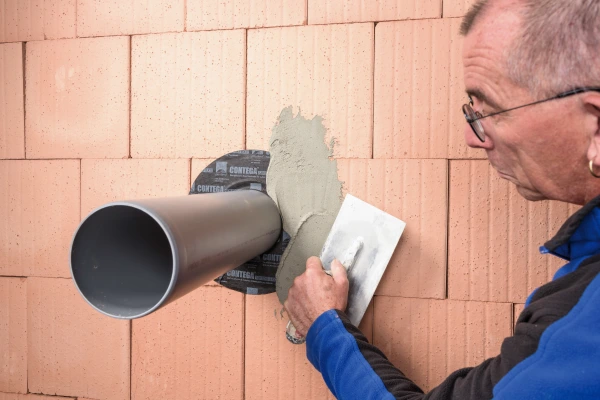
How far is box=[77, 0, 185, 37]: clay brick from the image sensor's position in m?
1.46

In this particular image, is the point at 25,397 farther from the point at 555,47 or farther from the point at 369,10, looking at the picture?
the point at 555,47

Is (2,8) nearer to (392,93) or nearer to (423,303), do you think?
(392,93)

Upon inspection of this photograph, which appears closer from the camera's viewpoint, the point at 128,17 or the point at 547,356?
the point at 547,356

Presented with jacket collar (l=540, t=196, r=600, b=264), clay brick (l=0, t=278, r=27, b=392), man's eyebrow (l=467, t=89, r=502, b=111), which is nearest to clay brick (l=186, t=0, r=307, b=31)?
man's eyebrow (l=467, t=89, r=502, b=111)

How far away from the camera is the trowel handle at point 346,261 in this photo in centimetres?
131

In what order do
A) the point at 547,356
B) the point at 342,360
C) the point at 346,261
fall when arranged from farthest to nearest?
the point at 346,261
the point at 342,360
the point at 547,356

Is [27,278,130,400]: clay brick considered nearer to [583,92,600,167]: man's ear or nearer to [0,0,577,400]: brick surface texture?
[0,0,577,400]: brick surface texture

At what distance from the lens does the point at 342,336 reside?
110 centimetres

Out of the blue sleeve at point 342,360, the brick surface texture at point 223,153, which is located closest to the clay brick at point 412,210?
the brick surface texture at point 223,153

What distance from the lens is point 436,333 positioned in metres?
1.34

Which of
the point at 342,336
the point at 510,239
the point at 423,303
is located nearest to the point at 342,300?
the point at 342,336

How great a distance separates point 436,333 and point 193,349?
28.3 inches

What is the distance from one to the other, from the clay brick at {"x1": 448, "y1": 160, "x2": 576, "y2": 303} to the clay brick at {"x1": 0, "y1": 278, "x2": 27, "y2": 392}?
53.1 inches

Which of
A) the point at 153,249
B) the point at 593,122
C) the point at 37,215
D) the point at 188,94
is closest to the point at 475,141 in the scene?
the point at 593,122
